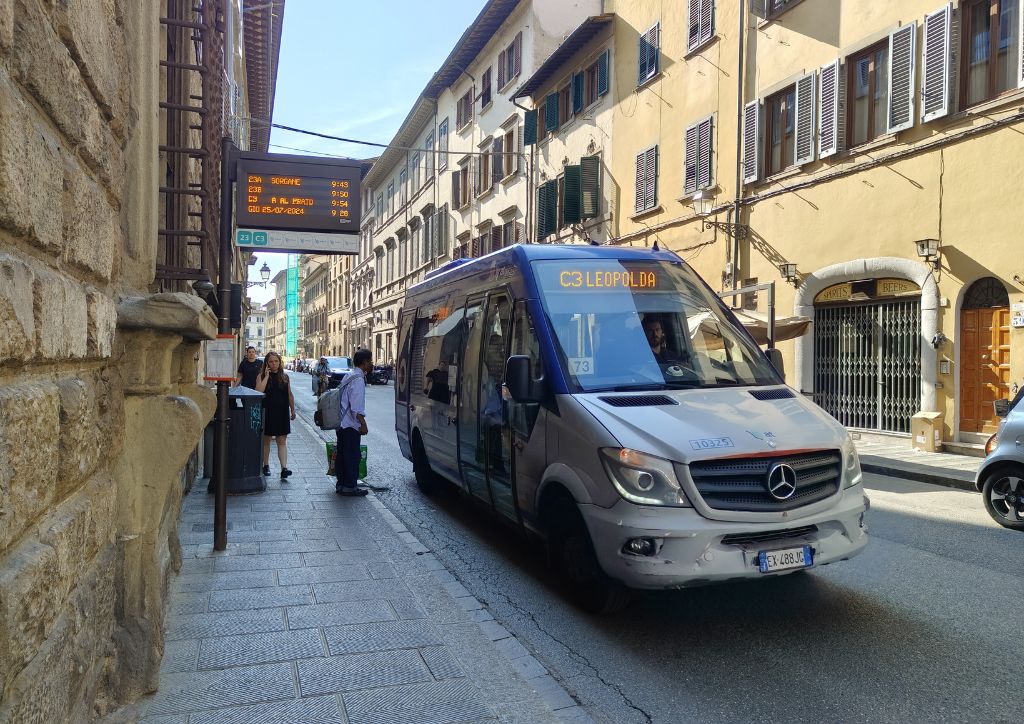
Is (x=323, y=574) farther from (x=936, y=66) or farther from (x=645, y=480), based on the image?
(x=936, y=66)

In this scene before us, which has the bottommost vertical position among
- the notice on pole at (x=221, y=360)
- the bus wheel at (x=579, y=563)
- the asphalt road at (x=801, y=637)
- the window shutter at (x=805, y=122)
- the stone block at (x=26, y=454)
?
the asphalt road at (x=801, y=637)

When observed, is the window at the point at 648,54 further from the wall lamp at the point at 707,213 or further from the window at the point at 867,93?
the window at the point at 867,93

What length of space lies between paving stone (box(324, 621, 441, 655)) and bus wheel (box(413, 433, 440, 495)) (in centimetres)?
463

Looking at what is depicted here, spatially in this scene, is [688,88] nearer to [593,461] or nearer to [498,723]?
[593,461]

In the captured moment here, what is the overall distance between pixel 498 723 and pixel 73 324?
2.34m

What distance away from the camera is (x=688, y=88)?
20.3m

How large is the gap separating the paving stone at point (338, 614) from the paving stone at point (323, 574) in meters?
0.58

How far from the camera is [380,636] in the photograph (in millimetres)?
4566

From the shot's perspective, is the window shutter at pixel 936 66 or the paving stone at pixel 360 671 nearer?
the paving stone at pixel 360 671

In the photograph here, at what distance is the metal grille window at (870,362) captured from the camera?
47.5 feet

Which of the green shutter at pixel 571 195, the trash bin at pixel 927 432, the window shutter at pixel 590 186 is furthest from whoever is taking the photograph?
the green shutter at pixel 571 195

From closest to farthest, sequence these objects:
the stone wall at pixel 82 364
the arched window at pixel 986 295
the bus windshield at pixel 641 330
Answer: the stone wall at pixel 82 364 < the bus windshield at pixel 641 330 < the arched window at pixel 986 295

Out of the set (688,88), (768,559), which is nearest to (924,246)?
(688,88)

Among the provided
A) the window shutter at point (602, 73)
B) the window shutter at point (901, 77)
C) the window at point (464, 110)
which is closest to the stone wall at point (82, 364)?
the window shutter at point (901, 77)
